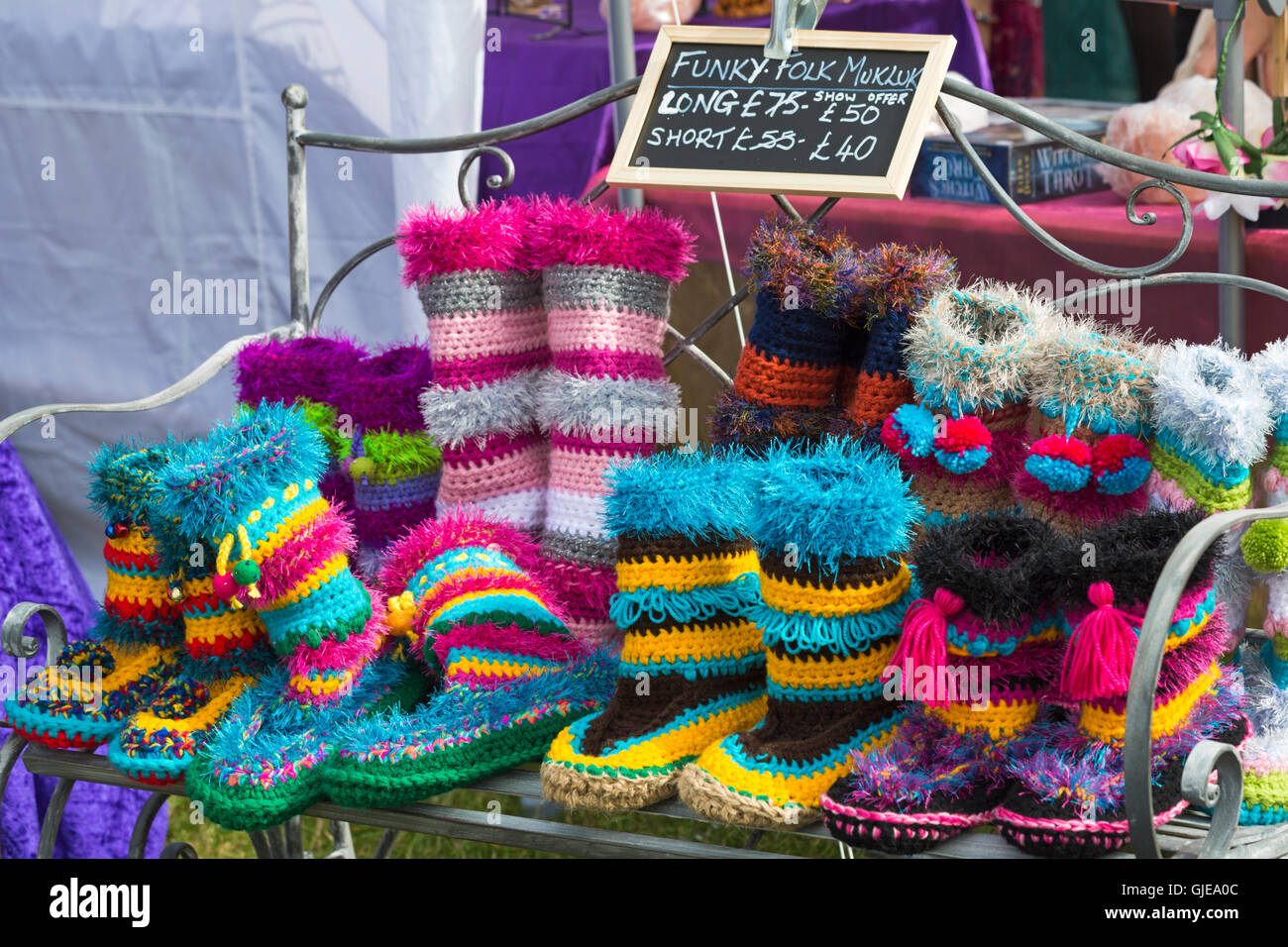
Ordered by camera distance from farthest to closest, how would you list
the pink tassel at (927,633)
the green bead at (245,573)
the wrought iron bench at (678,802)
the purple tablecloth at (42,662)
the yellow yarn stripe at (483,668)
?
1. the purple tablecloth at (42,662)
2. the yellow yarn stripe at (483,668)
3. the green bead at (245,573)
4. the pink tassel at (927,633)
5. the wrought iron bench at (678,802)

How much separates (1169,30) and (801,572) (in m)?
2.44

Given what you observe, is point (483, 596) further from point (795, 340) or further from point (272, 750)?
point (795, 340)

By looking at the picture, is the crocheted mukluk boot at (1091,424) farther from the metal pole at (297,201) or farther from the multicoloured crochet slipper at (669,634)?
the metal pole at (297,201)

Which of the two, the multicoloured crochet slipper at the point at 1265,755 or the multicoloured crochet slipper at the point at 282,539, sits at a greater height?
the multicoloured crochet slipper at the point at 282,539

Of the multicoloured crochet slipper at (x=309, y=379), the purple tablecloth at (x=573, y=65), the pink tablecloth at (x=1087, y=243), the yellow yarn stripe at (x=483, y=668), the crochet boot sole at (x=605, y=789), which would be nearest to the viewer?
the crochet boot sole at (x=605, y=789)

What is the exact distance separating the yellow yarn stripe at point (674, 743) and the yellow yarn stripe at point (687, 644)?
0.19 feet

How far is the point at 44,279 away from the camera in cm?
294

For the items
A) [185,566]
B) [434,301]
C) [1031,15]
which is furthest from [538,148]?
[185,566]

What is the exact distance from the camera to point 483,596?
1472 millimetres

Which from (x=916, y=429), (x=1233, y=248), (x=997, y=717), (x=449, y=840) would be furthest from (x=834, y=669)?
(x=449, y=840)

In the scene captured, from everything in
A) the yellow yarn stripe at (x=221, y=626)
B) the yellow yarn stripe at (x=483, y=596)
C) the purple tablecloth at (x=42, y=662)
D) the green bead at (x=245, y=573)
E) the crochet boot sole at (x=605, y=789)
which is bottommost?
the purple tablecloth at (x=42, y=662)

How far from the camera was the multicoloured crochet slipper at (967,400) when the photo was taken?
1316 millimetres

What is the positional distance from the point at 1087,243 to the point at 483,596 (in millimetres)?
1277

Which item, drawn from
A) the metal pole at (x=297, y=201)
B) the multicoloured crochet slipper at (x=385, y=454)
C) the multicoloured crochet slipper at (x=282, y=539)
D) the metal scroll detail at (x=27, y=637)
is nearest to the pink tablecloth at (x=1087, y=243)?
the metal pole at (x=297, y=201)
